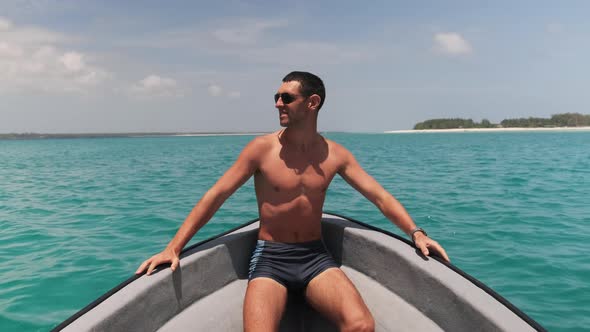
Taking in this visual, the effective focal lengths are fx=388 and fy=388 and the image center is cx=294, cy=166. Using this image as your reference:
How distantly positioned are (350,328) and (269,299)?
0.47m

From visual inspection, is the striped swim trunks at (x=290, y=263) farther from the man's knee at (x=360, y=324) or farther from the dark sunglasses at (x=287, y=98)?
the dark sunglasses at (x=287, y=98)

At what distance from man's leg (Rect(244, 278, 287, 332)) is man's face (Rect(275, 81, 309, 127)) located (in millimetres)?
1000

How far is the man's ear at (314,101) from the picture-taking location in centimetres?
248

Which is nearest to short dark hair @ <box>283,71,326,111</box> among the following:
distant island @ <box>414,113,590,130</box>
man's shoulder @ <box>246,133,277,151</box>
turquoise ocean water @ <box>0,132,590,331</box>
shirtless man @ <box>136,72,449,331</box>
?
shirtless man @ <box>136,72,449,331</box>

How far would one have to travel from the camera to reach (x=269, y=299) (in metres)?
2.19

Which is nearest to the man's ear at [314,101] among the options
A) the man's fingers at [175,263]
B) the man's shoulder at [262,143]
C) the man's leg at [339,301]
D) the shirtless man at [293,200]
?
the shirtless man at [293,200]

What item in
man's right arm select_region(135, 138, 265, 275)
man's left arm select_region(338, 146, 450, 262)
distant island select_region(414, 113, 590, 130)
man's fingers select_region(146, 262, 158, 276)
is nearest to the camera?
man's fingers select_region(146, 262, 158, 276)

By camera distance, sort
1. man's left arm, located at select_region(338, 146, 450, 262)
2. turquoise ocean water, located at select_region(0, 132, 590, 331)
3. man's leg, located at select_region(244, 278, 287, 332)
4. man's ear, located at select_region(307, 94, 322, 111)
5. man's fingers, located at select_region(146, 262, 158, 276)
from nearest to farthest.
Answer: man's leg, located at select_region(244, 278, 287, 332) < man's fingers, located at select_region(146, 262, 158, 276) < man's ear, located at select_region(307, 94, 322, 111) < man's left arm, located at select_region(338, 146, 450, 262) < turquoise ocean water, located at select_region(0, 132, 590, 331)

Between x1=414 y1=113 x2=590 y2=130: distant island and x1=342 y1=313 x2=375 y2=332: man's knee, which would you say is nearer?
x1=342 y1=313 x2=375 y2=332: man's knee

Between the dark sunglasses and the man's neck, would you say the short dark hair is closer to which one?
the dark sunglasses

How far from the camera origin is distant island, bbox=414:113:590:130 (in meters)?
115

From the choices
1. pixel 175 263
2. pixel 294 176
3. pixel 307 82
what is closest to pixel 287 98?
pixel 307 82

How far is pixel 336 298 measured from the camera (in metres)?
2.21

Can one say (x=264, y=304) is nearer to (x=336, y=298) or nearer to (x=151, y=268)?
(x=336, y=298)
